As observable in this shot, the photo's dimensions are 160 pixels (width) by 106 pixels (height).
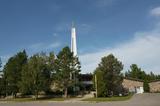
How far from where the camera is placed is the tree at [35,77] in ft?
202

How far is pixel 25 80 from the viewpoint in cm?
6216

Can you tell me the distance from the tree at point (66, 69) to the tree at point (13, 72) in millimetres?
10026

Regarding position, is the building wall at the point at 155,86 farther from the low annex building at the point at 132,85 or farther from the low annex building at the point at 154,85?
the low annex building at the point at 132,85

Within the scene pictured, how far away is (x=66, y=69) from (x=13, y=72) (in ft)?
45.1

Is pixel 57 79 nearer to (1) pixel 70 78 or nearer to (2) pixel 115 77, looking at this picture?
(1) pixel 70 78

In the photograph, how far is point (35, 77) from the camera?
61625mm

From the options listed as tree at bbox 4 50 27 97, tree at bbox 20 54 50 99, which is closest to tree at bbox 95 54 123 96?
tree at bbox 20 54 50 99

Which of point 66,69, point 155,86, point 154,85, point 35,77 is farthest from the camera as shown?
point 154,85

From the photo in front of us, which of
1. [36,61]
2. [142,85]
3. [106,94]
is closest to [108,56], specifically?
[106,94]

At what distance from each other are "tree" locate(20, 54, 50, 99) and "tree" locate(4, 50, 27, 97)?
6706 mm

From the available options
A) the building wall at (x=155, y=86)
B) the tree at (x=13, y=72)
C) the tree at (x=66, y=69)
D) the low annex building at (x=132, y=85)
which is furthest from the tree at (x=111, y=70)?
the building wall at (x=155, y=86)

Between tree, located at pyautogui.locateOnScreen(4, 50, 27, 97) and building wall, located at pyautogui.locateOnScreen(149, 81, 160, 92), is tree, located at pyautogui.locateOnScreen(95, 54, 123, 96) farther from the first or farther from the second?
building wall, located at pyautogui.locateOnScreen(149, 81, 160, 92)

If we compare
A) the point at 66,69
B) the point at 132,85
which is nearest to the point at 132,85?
the point at 132,85

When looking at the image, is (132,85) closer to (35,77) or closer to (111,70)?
(111,70)
